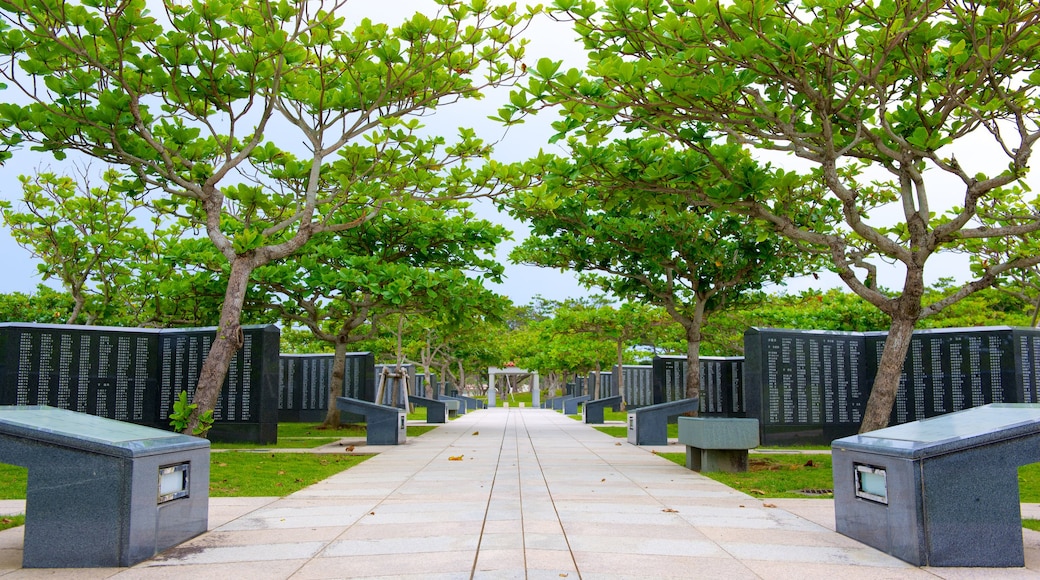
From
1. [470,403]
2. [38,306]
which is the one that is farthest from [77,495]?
[470,403]

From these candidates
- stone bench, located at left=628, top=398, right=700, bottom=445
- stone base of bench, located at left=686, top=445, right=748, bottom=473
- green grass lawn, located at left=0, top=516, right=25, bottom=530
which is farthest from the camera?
stone bench, located at left=628, top=398, right=700, bottom=445

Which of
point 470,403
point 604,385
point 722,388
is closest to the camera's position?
point 722,388

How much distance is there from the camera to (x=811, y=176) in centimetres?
1253

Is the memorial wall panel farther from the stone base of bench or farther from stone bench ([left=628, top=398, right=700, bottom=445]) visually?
the stone base of bench

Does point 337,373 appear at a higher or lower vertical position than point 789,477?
higher

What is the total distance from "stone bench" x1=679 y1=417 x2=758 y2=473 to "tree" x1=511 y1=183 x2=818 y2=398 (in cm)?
511

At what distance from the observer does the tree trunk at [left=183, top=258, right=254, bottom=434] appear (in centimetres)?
1197

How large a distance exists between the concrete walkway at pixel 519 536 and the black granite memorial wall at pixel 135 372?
6.13 metres

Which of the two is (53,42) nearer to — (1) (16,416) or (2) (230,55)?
(2) (230,55)

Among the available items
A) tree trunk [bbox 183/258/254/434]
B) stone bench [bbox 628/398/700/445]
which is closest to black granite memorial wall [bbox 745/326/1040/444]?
stone bench [bbox 628/398/700/445]

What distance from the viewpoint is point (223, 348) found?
1229 cm

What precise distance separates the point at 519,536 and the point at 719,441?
202 inches

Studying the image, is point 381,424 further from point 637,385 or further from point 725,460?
point 637,385

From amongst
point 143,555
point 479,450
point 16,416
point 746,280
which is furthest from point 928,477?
point 746,280
